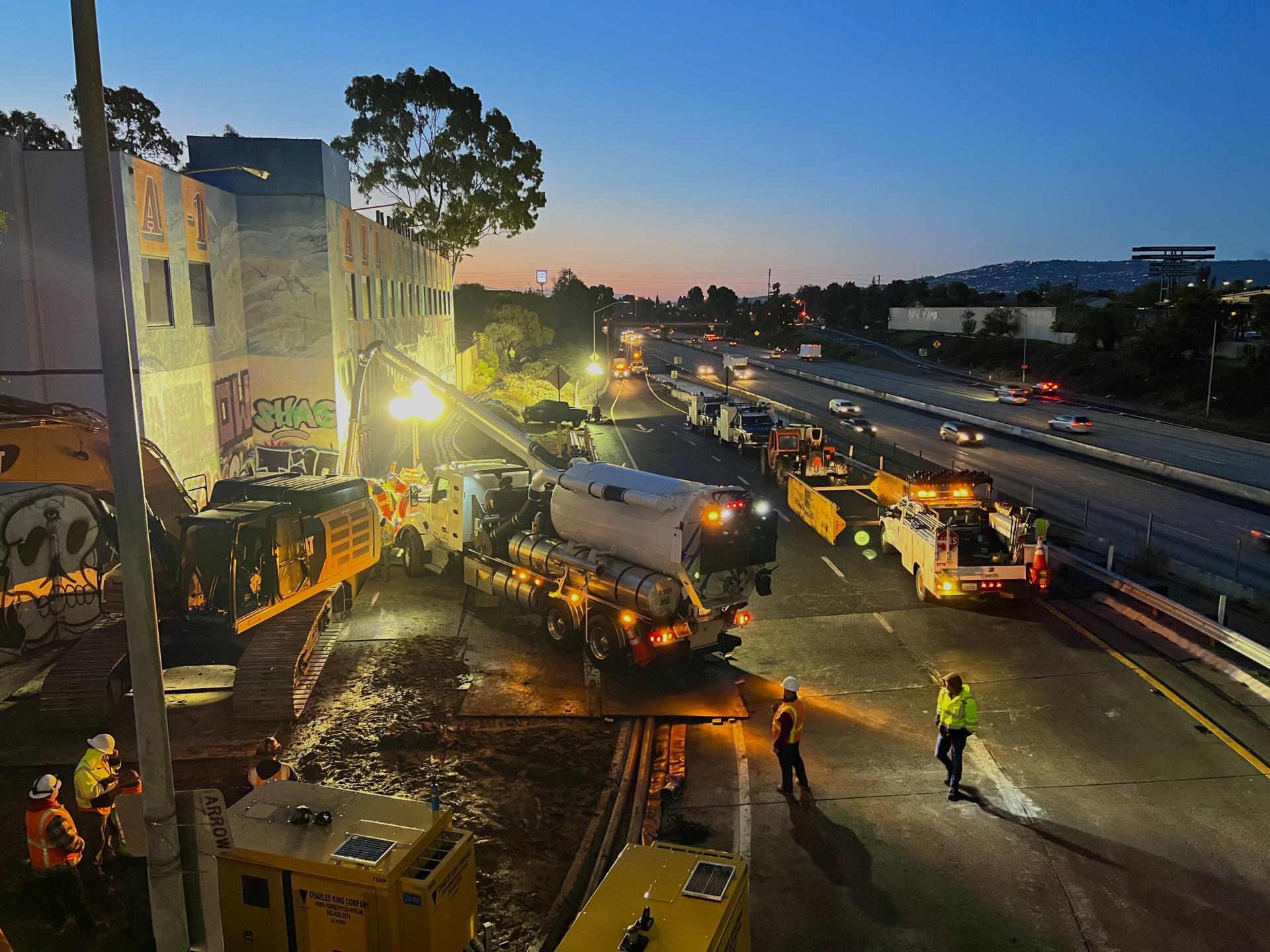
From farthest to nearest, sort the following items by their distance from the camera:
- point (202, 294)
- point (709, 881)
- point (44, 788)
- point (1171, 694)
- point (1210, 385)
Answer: point (1210, 385)
point (202, 294)
point (1171, 694)
point (44, 788)
point (709, 881)

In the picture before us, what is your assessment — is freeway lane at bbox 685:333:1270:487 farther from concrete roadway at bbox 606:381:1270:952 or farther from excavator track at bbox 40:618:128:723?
excavator track at bbox 40:618:128:723

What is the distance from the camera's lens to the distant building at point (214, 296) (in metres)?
17.7

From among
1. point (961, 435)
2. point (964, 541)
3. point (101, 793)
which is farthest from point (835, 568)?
point (961, 435)

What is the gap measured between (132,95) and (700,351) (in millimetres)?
82488

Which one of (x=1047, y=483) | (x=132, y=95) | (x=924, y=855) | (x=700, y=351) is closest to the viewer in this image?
(x=924, y=855)

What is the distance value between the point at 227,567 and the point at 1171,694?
14.3 m

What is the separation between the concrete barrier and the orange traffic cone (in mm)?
18328

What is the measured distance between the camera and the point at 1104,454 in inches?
1570

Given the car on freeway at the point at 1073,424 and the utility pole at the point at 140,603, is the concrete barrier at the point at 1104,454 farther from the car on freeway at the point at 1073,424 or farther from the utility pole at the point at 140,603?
the utility pole at the point at 140,603

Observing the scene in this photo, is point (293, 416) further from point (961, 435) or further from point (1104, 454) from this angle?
point (1104, 454)

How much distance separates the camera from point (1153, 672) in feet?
49.2

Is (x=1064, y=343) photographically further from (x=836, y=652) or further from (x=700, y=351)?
(x=836, y=652)

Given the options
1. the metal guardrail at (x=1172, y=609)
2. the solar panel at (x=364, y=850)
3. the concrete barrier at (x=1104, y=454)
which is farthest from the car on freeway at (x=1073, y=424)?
the solar panel at (x=364, y=850)

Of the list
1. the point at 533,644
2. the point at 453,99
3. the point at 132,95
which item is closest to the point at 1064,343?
the point at 453,99
